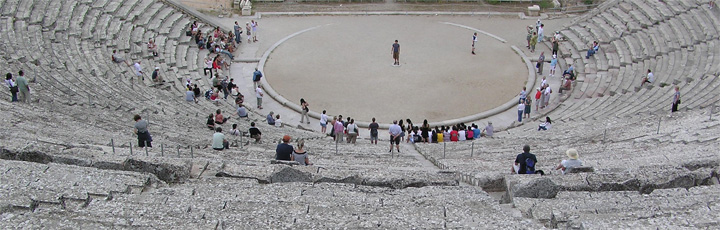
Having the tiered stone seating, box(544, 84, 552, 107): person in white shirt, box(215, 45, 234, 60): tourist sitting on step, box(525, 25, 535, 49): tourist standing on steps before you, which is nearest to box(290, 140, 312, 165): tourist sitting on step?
the tiered stone seating

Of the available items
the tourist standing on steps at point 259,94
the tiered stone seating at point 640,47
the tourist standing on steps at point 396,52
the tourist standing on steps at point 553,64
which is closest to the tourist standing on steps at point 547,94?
the tiered stone seating at point 640,47

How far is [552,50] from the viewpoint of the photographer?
32.1m

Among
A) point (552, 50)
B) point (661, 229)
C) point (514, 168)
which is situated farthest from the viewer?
point (552, 50)

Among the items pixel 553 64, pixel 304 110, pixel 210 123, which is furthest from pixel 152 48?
pixel 553 64

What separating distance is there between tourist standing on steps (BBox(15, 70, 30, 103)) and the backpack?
13.6m

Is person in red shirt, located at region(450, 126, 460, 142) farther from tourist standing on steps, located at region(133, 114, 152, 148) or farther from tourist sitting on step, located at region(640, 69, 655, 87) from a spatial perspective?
tourist standing on steps, located at region(133, 114, 152, 148)

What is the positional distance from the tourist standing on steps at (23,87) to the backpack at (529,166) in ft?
44.7

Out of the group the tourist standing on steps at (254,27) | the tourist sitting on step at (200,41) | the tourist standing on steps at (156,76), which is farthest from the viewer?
the tourist standing on steps at (254,27)

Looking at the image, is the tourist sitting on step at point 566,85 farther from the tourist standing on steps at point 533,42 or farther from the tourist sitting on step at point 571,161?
the tourist sitting on step at point 571,161

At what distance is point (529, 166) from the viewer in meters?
13.9

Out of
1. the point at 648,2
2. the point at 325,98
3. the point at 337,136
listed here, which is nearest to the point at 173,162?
the point at 337,136

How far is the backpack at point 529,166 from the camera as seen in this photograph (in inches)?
546

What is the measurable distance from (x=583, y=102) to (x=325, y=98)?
33.2ft

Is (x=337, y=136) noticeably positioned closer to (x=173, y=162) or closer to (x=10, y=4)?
(x=173, y=162)
